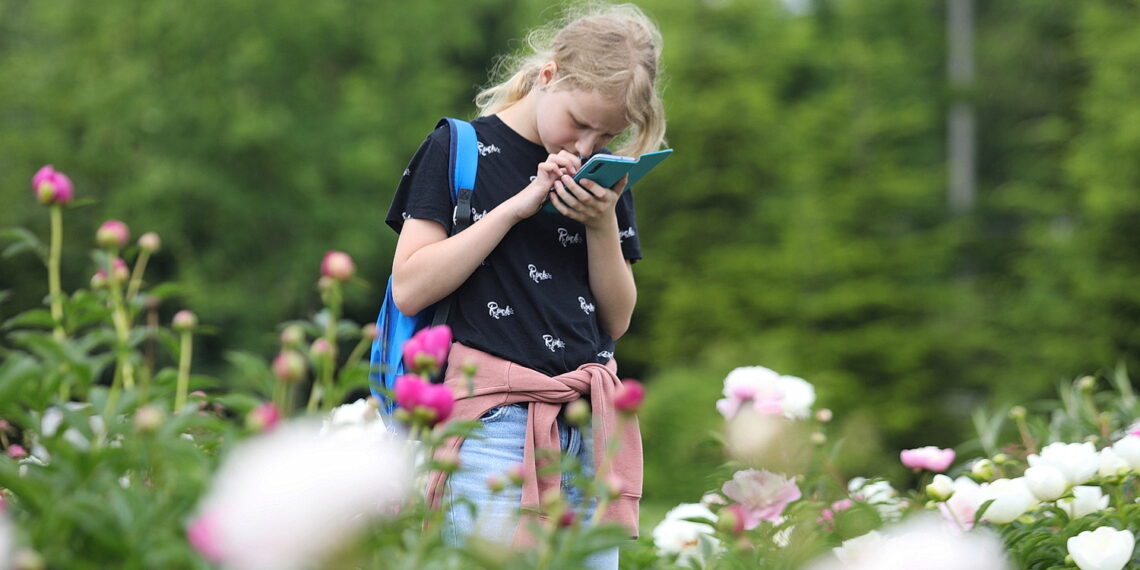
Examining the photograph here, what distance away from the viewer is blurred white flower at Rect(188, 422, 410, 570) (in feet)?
3.07

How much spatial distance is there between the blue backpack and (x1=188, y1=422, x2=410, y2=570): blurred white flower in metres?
0.95

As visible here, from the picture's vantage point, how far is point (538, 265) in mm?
2107

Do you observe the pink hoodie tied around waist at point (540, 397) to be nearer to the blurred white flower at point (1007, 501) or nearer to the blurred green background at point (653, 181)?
the blurred white flower at point (1007, 501)

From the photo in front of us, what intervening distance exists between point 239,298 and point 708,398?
7325 millimetres

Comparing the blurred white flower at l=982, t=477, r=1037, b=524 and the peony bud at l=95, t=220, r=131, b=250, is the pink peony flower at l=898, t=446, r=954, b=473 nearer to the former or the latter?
the blurred white flower at l=982, t=477, r=1037, b=524

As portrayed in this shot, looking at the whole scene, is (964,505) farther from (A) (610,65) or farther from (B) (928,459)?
(A) (610,65)

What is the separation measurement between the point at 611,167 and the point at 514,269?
242 mm

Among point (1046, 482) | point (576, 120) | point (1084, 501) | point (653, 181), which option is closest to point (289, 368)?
point (576, 120)

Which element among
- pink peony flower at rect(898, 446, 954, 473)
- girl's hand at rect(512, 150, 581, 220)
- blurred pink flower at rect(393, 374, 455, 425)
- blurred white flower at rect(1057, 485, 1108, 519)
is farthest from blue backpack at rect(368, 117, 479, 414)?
blurred white flower at rect(1057, 485, 1108, 519)

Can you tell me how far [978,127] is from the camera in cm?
1970

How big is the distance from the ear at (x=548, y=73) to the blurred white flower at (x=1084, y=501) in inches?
43.4

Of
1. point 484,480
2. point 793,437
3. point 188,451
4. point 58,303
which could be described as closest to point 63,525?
point 188,451

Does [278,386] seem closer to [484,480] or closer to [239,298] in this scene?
[484,480]

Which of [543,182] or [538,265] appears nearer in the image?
[543,182]
